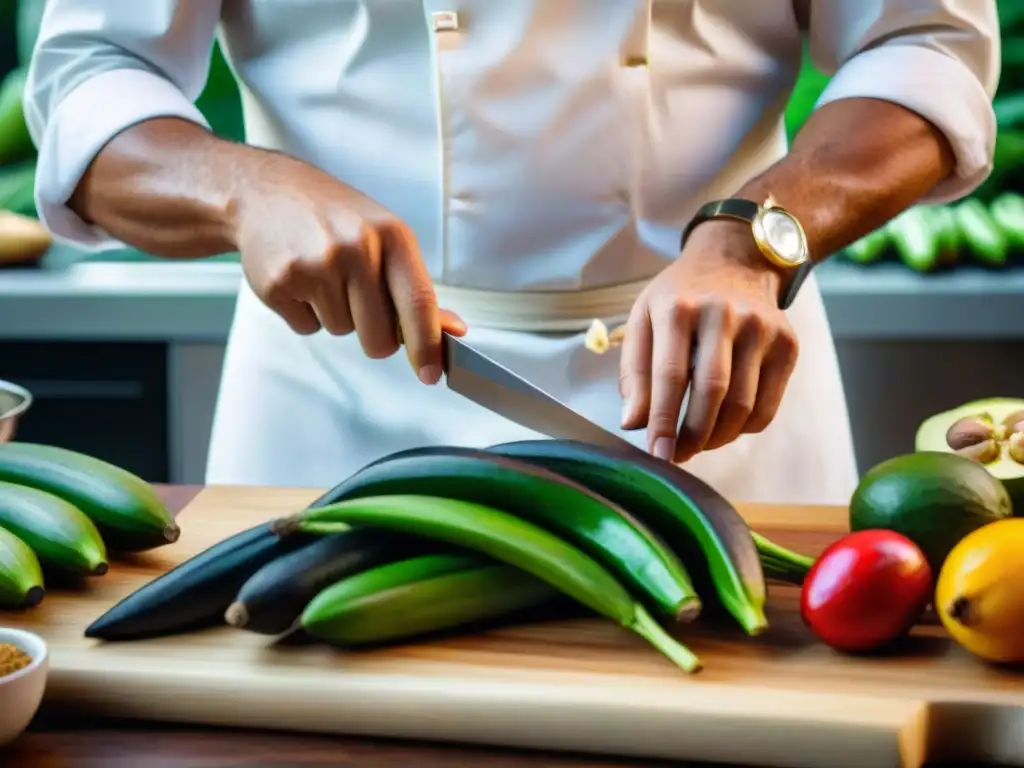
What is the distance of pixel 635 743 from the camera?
768mm

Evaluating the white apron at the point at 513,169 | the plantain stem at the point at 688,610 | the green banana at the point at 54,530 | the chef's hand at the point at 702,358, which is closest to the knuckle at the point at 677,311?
the chef's hand at the point at 702,358

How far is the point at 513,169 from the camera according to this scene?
1223 mm

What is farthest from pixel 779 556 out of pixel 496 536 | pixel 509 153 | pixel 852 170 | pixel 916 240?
pixel 916 240

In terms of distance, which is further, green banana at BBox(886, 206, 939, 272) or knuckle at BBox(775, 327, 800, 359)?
green banana at BBox(886, 206, 939, 272)

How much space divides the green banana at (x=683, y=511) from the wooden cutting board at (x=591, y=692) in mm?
37

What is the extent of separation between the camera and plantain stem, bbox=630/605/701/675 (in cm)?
81

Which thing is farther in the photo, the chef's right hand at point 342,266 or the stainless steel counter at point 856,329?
the stainless steel counter at point 856,329

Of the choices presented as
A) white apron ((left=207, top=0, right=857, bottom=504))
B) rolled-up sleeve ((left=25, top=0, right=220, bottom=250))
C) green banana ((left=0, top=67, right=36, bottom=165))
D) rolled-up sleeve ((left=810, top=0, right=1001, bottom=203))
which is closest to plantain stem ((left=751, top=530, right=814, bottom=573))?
white apron ((left=207, top=0, right=857, bottom=504))

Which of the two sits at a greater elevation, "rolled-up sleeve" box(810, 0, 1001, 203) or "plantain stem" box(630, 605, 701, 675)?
"rolled-up sleeve" box(810, 0, 1001, 203)

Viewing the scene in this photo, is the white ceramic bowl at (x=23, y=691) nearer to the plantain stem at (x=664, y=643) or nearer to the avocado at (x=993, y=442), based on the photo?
the plantain stem at (x=664, y=643)

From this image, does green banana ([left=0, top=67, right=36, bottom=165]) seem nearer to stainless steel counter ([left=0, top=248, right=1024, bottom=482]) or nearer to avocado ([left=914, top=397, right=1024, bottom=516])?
stainless steel counter ([left=0, top=248, right=1024, bottom=482])

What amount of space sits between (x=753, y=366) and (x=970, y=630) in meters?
0.23

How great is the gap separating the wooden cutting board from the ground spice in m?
0.06

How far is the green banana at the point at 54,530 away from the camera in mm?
919
